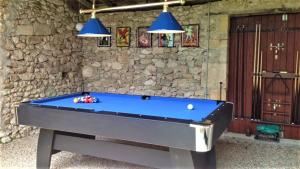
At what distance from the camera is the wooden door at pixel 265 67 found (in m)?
4.62

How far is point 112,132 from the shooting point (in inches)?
105

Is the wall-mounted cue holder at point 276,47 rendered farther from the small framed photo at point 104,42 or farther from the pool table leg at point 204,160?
the small framed photo at point 104,42

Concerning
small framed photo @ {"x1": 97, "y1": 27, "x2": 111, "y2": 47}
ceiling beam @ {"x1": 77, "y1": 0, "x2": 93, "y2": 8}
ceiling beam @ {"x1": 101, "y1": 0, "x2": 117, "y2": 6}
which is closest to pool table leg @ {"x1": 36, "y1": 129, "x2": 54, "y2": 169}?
small framed photo @ {"x1": 97, "y1": 27, "x2": 111, "y2": 47}

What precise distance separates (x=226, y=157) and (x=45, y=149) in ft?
7.42

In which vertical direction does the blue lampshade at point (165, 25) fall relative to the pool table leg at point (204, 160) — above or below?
above

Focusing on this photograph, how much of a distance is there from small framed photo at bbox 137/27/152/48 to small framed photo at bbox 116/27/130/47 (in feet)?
0.78

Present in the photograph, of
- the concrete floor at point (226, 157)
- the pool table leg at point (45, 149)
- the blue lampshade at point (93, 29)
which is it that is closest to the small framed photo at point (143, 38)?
the blue lampshade at point (93, 29)

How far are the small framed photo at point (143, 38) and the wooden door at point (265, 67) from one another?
4.84 feet

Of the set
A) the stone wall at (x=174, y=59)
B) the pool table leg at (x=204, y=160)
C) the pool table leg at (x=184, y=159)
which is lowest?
the pool table leg at (x=204, y=160)

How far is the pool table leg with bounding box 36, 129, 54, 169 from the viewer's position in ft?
10.7

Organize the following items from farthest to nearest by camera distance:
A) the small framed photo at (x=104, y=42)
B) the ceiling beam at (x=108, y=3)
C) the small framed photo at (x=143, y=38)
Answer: the small framed photo at (x=104, y=42), the ceiling beam at (x=108, y=3), the small framed photo at (x=143, y=38)

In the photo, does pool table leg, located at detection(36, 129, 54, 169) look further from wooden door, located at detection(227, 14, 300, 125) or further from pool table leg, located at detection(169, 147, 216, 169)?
wooden door, located at detection(227, 14, 300, 125)

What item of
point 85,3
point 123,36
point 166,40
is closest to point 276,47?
point 166,40

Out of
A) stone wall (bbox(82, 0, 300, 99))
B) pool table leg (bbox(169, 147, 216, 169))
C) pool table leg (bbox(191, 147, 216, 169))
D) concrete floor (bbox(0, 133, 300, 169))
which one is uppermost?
stone wall (bbox(82, 0, 300, 99))
